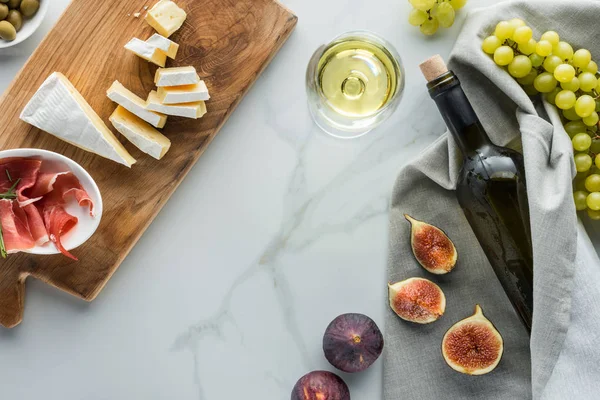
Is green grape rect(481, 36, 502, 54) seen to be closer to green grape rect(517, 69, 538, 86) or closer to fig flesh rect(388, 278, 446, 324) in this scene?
green grape rect(517, 69, 538, 86)

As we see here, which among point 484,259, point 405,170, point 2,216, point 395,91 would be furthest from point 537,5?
point 2,216

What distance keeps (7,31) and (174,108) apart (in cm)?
43

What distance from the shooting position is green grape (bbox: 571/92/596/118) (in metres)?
1.29

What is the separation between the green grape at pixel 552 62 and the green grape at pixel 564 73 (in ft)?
0.07

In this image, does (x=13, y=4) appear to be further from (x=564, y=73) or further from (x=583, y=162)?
(x=583, y=162)

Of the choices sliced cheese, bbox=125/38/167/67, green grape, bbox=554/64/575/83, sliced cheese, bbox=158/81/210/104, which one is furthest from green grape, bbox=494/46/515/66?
sliced cheese, bbox=125/38/167/67

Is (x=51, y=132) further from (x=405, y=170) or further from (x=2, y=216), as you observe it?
(x=405, y=170)

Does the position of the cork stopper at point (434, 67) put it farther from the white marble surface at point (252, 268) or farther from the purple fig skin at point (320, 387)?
the purple fig skin at point (320, 387)

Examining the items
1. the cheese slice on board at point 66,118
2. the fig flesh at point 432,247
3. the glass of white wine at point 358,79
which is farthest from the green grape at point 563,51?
the cheese slice on board at point 66,118

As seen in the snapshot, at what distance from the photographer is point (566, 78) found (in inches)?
50.5

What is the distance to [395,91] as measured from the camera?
1398 mm

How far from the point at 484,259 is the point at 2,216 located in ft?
3.73

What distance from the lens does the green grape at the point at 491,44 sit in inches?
53.0

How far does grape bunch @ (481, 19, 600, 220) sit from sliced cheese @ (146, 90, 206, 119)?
0.68 meters
